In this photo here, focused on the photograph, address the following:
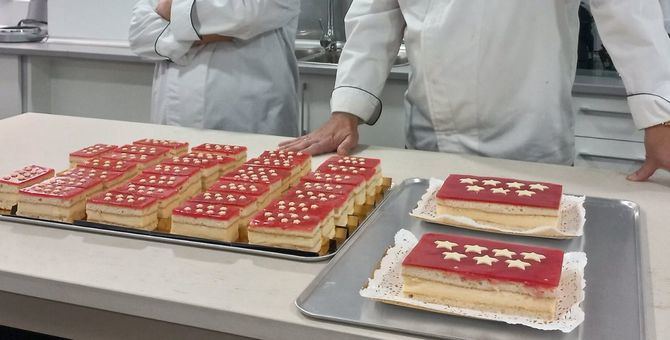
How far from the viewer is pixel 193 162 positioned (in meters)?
1.29

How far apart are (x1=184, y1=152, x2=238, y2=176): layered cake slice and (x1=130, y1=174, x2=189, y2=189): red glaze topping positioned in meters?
0.11

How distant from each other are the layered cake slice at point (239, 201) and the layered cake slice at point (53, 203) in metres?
0.18

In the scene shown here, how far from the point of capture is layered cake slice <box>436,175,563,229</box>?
110cm

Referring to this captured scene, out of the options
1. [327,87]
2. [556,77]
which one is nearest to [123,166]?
[556,77]

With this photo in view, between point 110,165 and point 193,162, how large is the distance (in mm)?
141

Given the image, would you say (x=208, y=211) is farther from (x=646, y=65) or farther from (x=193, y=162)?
(x=646, y=65)

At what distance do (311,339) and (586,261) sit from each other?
1.28 feet

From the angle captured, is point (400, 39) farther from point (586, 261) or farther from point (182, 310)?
point (182, 310)

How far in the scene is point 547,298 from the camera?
827mm

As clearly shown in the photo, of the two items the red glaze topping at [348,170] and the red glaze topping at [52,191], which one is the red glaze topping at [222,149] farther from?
the red glaze topping at [52,191]

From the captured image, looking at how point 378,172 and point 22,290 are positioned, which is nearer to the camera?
point 22,290

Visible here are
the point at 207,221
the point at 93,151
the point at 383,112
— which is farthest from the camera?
the point at 383,112

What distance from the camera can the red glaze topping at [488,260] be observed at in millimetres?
843

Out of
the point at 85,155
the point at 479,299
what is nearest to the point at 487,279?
the point at 479,299
